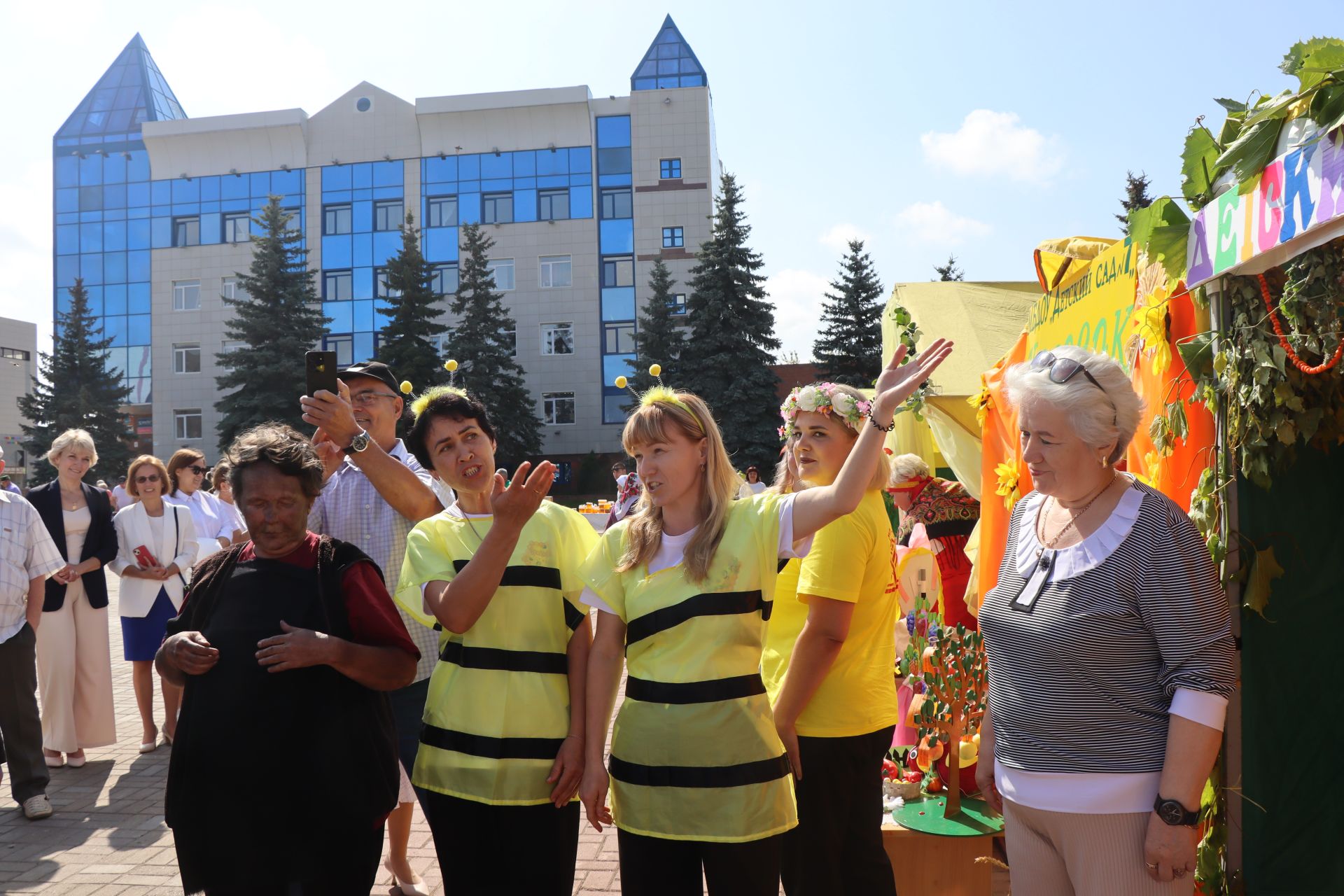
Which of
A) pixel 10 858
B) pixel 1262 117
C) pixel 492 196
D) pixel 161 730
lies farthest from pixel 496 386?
pixel 1262 117

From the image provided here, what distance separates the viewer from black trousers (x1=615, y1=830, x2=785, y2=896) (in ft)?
8.06

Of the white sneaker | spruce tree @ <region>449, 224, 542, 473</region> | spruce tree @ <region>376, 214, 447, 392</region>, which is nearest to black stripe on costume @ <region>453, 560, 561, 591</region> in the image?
the white sneaker

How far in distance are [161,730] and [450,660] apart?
5945 mm

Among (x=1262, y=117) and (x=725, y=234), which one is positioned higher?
(x=725, y=234)

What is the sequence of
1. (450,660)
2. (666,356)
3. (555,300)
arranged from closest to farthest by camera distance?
1. (450,660)
2. (666,356)
3. (555,300)

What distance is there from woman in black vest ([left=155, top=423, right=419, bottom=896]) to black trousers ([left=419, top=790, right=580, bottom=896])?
0.60 feet

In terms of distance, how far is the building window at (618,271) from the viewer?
141 feet

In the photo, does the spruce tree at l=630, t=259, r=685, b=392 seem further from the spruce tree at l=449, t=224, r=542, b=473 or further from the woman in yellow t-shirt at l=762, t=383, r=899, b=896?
the woman in yellow t-shirt at l=762, t=383, r=899, b=896

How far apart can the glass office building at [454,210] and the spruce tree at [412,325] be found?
3.62m

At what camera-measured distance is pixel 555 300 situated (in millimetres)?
43094

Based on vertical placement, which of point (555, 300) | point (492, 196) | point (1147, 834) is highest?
point (492, 196)

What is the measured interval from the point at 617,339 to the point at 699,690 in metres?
41.0

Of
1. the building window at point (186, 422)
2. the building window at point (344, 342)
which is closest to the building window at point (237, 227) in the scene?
the building window at point (344, 342)

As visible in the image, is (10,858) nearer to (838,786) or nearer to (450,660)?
(450,660)
